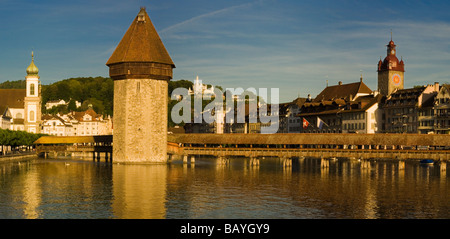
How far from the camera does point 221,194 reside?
33750 mm

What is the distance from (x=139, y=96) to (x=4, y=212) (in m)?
30.2

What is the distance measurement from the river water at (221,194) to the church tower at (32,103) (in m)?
59.7

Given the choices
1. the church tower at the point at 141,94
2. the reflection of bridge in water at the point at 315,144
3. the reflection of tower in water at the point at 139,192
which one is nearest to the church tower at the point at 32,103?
the reflection of bridge in water at the point at 315,144

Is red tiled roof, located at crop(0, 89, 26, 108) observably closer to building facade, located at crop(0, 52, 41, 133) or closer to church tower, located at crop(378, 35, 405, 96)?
building facade, located at crop(0, 52, 41, 133)

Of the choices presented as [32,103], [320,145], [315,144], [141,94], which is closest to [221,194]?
[141,94]

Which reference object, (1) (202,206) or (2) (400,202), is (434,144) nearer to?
(2) (400,202)

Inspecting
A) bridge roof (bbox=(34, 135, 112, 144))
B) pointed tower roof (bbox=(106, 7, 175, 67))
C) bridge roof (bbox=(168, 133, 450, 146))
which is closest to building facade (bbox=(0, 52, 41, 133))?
bridge roof (bbox=(34, 135, 112, 144))

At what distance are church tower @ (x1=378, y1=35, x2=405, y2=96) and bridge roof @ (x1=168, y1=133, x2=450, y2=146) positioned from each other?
3267 cm

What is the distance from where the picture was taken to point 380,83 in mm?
90562

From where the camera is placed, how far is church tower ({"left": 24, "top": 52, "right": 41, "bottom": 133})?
350 ft

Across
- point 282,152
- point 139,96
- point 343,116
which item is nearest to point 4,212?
point 139,96

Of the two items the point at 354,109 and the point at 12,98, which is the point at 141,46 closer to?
the point at 354,109

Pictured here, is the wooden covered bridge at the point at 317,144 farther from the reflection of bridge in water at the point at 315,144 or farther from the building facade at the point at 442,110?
the building facade at the point at 442,110

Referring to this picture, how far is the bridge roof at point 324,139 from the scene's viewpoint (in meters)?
55.4
